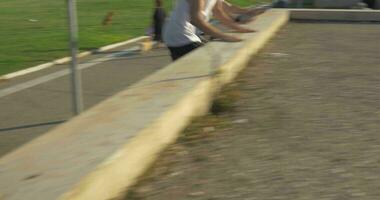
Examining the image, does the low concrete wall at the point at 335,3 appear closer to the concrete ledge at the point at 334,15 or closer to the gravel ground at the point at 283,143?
the concrete ledge at the point at 334,15

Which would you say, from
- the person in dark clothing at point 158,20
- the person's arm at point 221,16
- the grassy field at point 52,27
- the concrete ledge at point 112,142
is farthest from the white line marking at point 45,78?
the concrete ledge at point 112,142

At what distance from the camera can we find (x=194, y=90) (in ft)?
14.6

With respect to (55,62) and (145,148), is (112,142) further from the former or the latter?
(55,62)

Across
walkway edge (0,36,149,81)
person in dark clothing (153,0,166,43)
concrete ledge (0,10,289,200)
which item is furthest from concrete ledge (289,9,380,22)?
person in dark clothing (153,0,166,43)

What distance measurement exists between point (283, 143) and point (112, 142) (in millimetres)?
1204

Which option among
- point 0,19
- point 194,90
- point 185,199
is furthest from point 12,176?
point 0,19

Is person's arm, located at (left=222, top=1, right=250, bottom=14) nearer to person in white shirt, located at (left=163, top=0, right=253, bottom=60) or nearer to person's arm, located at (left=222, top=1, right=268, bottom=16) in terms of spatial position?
person's arm, located at (left=222, top=1, right=268, bottom=16)

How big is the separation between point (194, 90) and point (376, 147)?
1258mm

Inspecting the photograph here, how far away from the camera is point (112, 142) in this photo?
3307 millimetres

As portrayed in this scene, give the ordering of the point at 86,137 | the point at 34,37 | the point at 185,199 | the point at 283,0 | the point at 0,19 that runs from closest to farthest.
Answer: the point at 185,199, the point at 86,137, the point at 34,37, the point at 0,19, the point at 283,0

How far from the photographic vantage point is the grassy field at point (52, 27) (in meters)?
15.4

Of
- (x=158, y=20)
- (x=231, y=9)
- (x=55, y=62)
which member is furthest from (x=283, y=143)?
(x=158, y=20)

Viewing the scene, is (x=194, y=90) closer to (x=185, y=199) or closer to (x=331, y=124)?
(x=331, y=124)

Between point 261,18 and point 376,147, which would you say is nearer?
point 376,147
